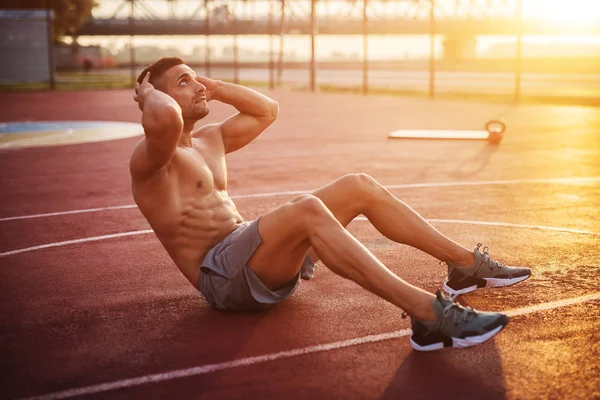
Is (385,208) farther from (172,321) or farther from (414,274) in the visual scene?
(172,321)

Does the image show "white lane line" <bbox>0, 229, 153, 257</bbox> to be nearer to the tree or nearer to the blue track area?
the blue track area

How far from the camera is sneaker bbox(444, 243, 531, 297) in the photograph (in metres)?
4.89

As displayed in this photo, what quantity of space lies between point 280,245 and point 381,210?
0.83 m

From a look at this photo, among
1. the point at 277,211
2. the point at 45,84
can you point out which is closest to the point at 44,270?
the point at 277,211

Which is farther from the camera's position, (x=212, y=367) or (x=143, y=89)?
(x=143, y=89)

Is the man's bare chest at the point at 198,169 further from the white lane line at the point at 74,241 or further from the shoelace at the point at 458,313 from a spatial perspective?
the white lane line at the point at 74,241

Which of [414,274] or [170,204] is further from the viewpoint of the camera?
[414,274]

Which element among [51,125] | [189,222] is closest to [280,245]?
[189,222]

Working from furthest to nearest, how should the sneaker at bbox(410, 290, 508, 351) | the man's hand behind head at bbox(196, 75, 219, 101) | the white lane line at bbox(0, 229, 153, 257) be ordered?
the white lane line at bbox(0, 229, 153, 257) → the man's hand behind head at bbox(196, 75, 219, 101) → the sneaker at bbox(410, 290, 508, 351)

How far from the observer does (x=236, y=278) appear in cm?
432

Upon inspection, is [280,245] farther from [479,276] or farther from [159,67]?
[479,276]

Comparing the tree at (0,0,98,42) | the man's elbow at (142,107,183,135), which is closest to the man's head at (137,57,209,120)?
the man's elbow at (142,107,183,135)

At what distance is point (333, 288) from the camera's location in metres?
5.25

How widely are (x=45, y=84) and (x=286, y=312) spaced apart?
3783cm
